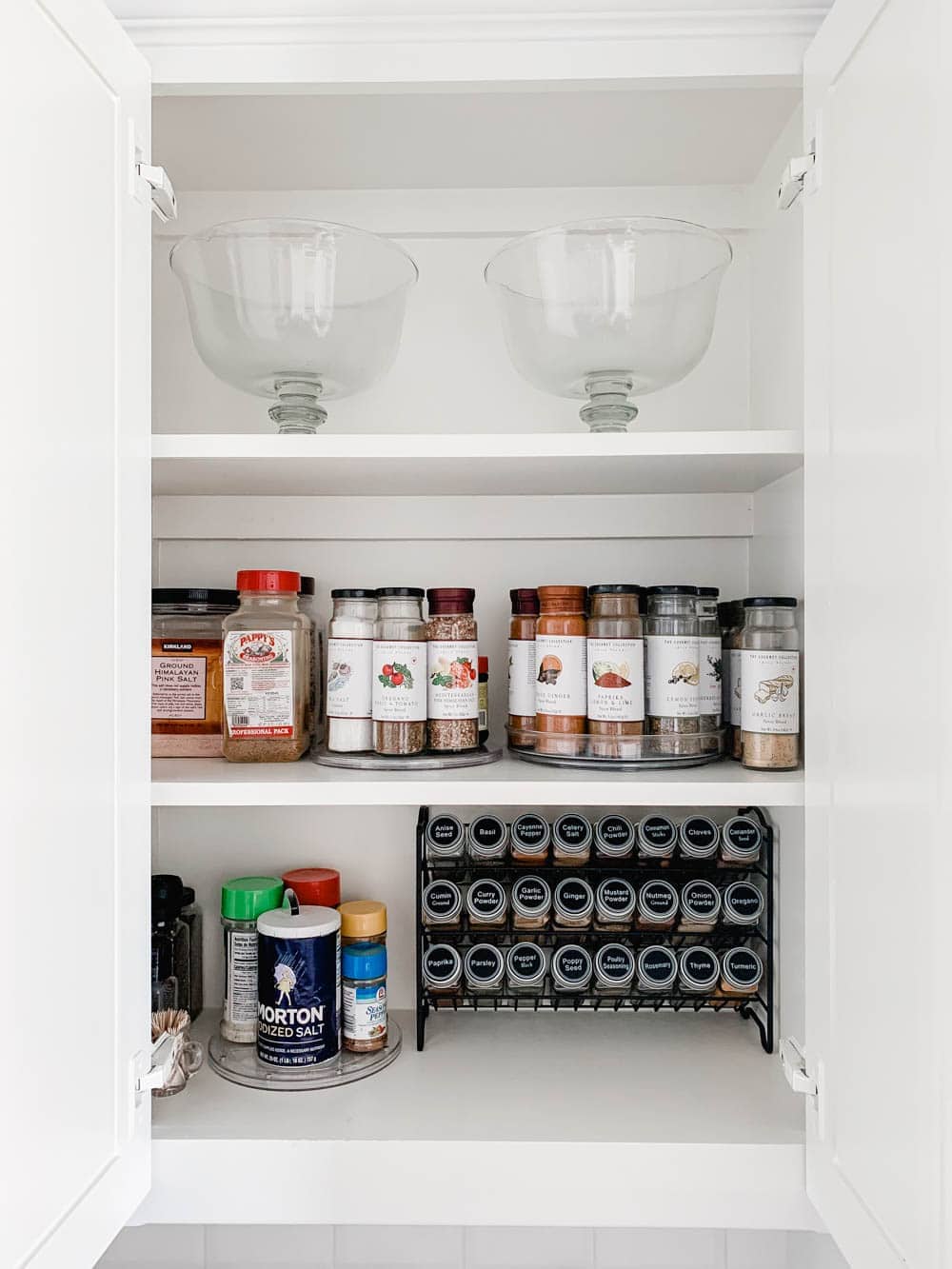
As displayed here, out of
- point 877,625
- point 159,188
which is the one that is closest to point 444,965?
point 877,625

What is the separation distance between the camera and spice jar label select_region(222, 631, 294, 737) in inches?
43.7

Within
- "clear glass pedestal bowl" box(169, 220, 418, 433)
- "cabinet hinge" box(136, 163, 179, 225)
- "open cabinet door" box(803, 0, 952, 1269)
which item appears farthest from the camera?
"clear glass pedestal bowl" box(169, 220, 418, 433)

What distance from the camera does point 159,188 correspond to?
0.94 m

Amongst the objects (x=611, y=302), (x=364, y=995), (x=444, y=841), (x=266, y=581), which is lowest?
(x=364, y=995)

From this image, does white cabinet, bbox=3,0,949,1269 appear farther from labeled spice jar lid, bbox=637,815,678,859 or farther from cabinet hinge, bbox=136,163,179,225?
labeled spice jar lid, bbox=637,815,678,859

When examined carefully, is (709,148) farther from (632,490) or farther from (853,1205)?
(853,1205)

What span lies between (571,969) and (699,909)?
0.16m

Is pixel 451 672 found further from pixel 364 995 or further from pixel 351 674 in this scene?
pixel 364 995

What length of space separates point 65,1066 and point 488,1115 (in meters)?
0.45

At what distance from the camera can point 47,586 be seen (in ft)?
2.36

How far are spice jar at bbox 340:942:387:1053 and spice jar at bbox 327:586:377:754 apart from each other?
0.23m

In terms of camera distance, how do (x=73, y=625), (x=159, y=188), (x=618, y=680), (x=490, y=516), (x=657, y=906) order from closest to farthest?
(x=73, y=625), (x=159, y=188), (x=618, y=680), (x=657, y=906), (x=490, y=516)

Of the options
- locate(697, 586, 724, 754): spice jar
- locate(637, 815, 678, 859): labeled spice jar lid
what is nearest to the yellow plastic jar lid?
locate(637, 815, 678, 859): labeled spice jar lid

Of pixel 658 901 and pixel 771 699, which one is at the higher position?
pixel 771 699
